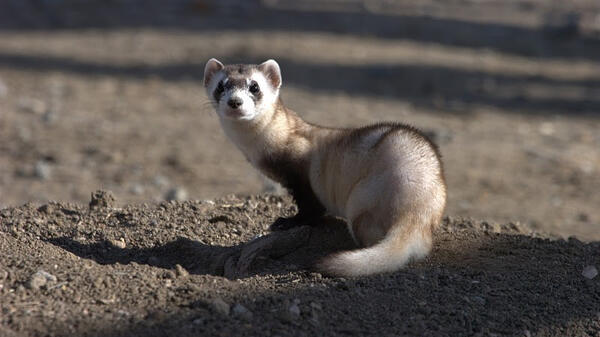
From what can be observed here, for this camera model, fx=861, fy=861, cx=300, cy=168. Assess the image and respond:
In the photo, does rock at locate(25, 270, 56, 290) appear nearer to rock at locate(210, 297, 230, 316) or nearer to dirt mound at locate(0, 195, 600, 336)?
dirt mound at locate(0, 195, 600, 336)

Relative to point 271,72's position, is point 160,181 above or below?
below

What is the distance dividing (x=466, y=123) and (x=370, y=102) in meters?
1.33

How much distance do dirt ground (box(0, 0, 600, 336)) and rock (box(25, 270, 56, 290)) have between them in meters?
0.02

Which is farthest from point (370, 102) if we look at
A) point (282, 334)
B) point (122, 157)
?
point (282, 334)

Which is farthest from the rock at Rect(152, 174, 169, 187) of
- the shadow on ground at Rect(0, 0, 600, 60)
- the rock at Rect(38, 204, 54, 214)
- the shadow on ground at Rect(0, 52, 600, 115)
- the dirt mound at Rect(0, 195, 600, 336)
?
the shadow on ground at Rect(0, 0, 600, 60)

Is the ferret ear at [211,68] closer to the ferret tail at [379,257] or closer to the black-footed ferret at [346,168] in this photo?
the black-footed ferret at [346,168]

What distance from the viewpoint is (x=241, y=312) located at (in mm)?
3500

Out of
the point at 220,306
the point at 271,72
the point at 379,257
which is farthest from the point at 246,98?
the point at 220,306

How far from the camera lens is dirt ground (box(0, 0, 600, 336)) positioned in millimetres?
3668

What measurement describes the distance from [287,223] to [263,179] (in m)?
0.84

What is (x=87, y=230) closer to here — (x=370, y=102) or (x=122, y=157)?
(x=122, y=157)

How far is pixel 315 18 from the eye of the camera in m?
15.0

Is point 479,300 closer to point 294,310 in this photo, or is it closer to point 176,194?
point 294,310

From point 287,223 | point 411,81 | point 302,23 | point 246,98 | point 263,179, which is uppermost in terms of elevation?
point 246,98
